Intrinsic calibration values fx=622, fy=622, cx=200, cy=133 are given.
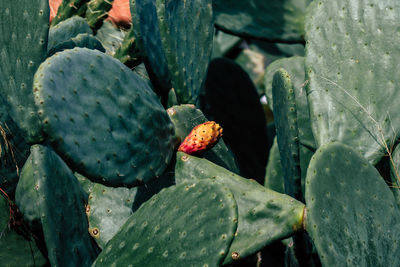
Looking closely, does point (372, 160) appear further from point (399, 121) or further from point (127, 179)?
point (127, 179)

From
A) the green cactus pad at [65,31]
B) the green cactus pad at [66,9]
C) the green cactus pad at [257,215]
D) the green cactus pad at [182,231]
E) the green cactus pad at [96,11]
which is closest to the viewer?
the green cactus pad at [182,231]


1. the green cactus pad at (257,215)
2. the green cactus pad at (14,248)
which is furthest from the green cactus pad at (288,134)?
the green cactus pad at (14,248)

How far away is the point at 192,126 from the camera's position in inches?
65.5

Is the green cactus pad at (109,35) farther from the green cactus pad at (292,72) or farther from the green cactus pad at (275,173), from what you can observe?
the green cactus pad at (275,173)

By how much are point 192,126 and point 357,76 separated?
45cm

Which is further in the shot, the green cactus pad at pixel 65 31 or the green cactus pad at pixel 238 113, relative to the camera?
the green cactus pad at pixel 238 113

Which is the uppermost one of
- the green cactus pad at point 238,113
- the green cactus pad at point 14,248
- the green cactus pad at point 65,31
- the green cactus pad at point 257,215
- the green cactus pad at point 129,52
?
the green cactus pad at point 65,31

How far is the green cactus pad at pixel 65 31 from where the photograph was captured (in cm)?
181

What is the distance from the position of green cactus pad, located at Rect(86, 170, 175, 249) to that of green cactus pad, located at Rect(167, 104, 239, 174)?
0.13 m

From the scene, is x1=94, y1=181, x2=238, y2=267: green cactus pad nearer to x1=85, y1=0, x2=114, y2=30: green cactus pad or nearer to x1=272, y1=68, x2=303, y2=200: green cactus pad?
x1=272, y1=68, x2=303, y2=200: green cactus pad

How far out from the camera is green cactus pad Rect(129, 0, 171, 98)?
65.1 inches

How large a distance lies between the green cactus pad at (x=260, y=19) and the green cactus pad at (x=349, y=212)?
3.72ft

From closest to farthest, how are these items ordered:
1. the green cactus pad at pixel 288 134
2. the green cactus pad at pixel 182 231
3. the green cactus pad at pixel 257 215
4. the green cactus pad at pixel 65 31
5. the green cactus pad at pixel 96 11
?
the green cactus pad at pixel 182 231
the green cactus pad at pixel 257 215
the green cactus pad at pixel 288 134
the green cactus pad at pixel 65 31
the green cactus pad at pixel 96 11

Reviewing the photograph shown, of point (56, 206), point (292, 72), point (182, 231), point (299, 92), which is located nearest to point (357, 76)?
point (299, 92)
